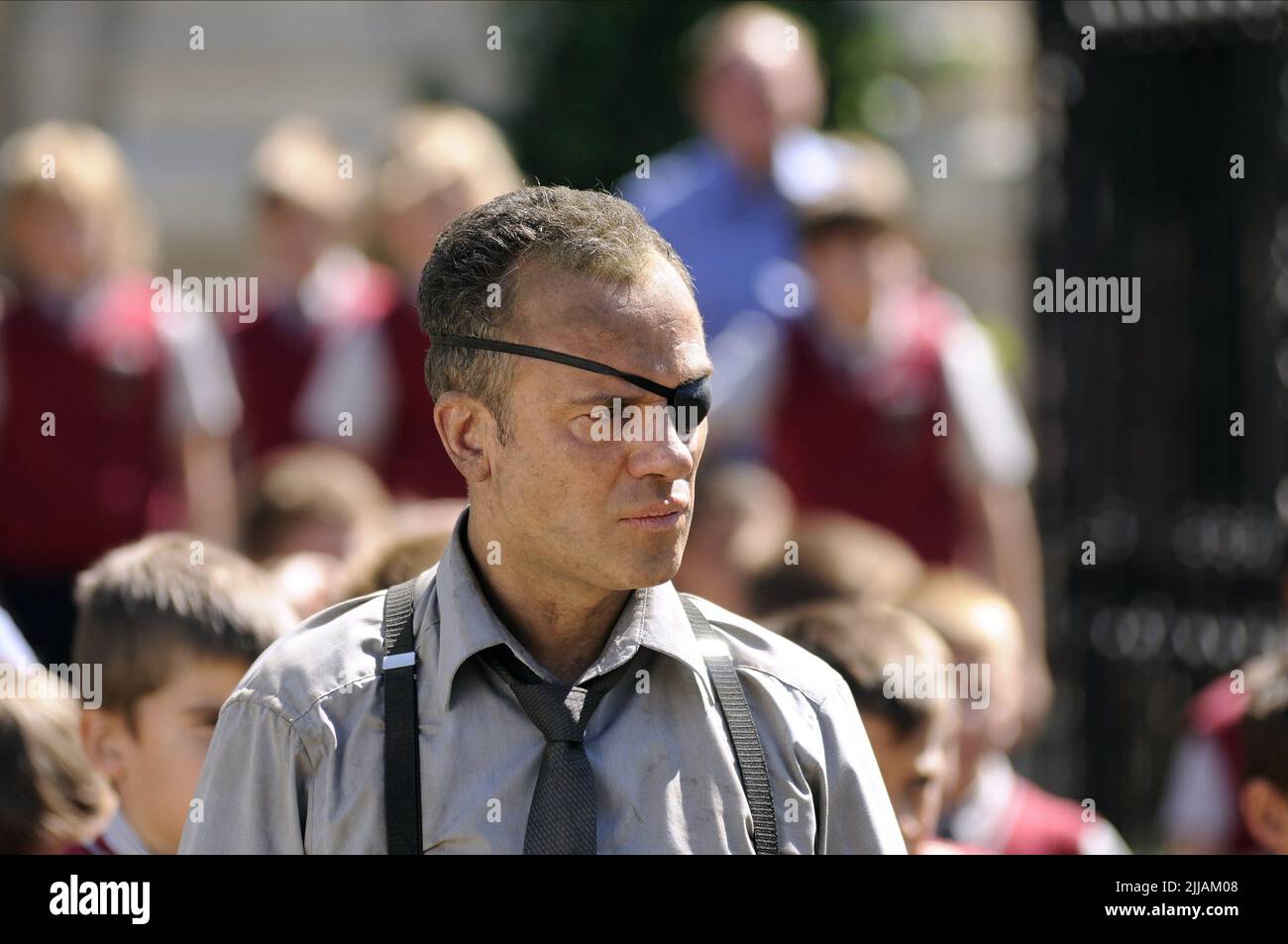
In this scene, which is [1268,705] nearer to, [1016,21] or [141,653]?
[141,653]

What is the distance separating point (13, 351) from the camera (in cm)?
557

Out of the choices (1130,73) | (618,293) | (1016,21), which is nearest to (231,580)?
(618,293)

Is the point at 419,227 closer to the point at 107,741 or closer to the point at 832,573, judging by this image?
the point at 832,573

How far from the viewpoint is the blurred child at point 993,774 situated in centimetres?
412

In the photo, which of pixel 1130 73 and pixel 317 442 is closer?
pixel 317 442

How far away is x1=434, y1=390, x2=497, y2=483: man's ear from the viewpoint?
97.4 inches

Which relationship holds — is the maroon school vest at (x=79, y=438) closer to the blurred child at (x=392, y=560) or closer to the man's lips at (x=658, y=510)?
the blurred child at (x=392, y=560)

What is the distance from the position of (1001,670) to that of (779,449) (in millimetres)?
1480

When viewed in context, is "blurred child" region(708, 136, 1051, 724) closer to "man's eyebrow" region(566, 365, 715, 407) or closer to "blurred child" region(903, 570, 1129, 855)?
"blurred child" region(903, 570, 1129, 855)

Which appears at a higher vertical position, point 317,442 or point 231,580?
point 317,442

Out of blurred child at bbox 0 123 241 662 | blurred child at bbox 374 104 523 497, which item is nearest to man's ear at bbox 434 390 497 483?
blurred child at bbox 374 104 523 497

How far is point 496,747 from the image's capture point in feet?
7.57

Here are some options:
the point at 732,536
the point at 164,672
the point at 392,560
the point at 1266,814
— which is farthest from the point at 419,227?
the point at 1266,814

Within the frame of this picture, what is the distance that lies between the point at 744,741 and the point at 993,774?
2.05 m
